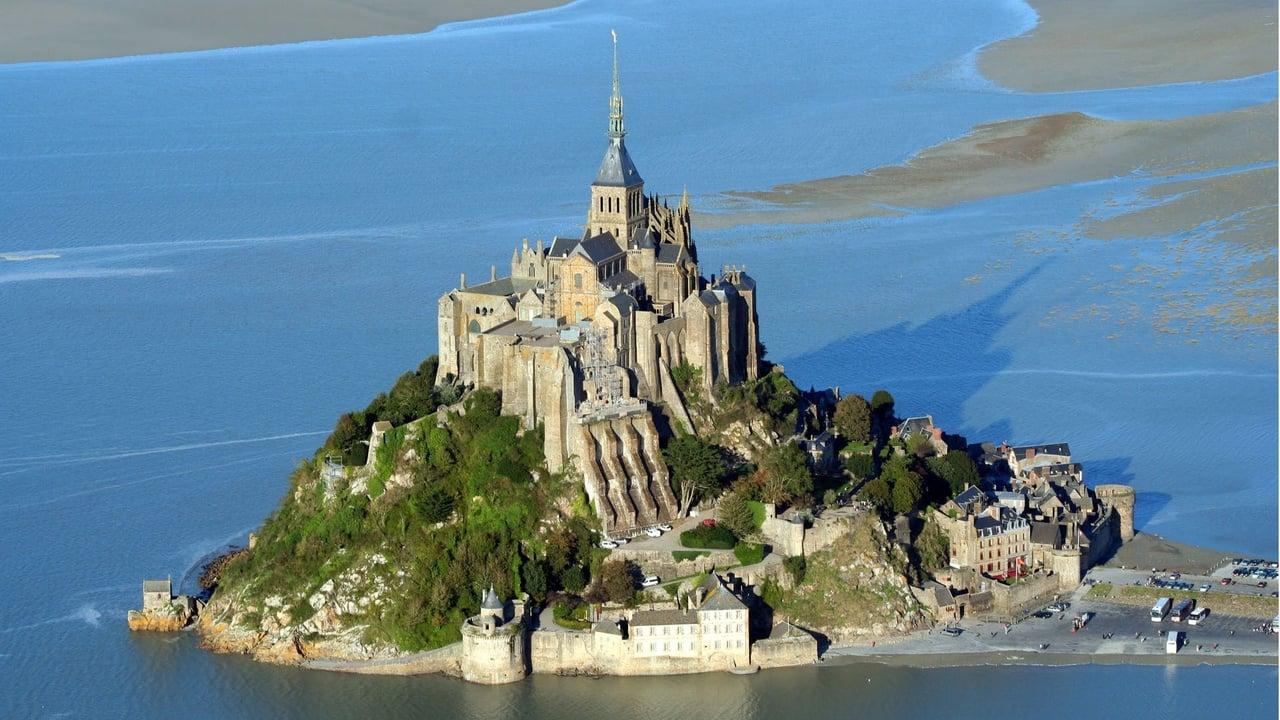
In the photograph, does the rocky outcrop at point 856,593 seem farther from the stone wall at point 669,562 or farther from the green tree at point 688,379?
the green tree at point 688,379

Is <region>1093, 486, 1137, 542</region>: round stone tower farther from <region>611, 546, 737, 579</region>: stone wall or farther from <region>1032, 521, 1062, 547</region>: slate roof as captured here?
<region>611, 546, 737, 579</region>: stone wall

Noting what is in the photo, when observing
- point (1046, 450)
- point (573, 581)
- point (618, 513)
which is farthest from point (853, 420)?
point (573, 581)

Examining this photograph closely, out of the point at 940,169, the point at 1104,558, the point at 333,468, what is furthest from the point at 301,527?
the point at 940,169

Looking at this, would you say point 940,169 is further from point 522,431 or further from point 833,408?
point 522,431

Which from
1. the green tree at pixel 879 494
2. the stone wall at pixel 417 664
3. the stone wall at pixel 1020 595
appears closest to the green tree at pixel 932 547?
the green tree at pixel 879 494

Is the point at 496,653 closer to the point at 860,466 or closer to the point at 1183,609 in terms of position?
the point at 860,466

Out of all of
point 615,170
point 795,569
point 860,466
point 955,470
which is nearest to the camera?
point 795,569
